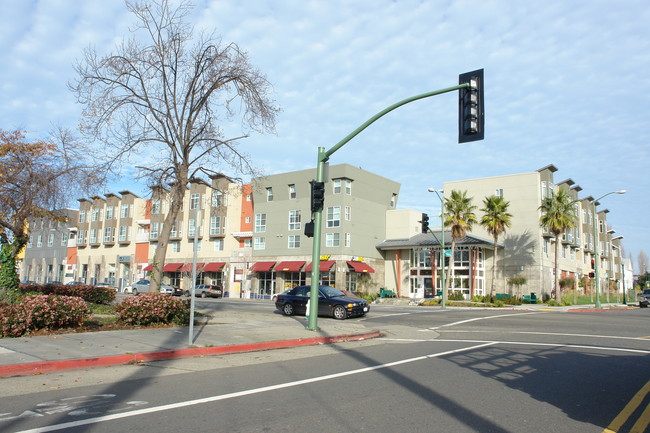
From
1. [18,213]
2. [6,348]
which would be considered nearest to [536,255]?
[18,213]

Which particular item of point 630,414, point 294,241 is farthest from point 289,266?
point 630,414

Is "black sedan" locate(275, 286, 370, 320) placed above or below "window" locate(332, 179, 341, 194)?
below

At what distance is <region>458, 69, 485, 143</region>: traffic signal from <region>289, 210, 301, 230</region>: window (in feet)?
139

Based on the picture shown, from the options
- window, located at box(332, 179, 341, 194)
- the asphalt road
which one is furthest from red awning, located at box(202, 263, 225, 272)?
the asphalt road

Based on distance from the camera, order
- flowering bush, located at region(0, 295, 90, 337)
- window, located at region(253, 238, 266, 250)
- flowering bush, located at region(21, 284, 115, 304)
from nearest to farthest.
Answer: flowering bush, located at region(0, 295, 90, 337) → flowering bush, located at region(21, 284, 115, 304) → window, located at region(253, 238, 266, 250)

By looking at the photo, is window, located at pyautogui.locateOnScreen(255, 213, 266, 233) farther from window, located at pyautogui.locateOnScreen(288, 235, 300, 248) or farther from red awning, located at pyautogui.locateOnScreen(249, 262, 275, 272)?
window, located at pyautogui.locateOnScreen(288, 235, 300, 248)

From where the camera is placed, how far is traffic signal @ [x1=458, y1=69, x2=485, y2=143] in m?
12.0

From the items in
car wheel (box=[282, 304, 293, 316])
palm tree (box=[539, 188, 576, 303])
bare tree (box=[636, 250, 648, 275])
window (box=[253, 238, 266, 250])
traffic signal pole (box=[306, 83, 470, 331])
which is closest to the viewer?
traffic signal pole (box=[306, 83, 470, 331])

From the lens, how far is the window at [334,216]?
5081cm

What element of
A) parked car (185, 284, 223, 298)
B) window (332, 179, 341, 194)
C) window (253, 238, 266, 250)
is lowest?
parked car (185, 284, 223, 298)

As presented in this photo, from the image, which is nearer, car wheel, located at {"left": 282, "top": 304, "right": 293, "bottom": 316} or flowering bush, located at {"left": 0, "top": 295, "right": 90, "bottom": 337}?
flowering bush, located at {"left": 0, "top": 295, "right": 90, "bottom": 337}

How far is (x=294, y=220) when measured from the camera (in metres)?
54.3

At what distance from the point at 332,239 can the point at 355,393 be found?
43674 millimetres

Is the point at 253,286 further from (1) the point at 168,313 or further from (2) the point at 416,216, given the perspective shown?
(1) the point at 168,313
